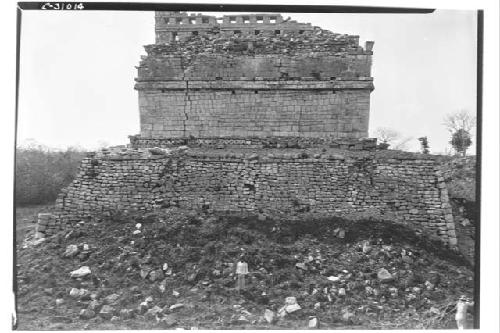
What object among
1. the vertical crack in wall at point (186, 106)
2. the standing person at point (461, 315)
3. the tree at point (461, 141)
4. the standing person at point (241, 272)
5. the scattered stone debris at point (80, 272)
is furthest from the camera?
the vertical crack in wall at point (186, 106)

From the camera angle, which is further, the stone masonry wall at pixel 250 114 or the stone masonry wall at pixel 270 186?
the stone masonry wall at pixel 250 114

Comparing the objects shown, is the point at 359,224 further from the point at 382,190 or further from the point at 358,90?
the point at 358,90

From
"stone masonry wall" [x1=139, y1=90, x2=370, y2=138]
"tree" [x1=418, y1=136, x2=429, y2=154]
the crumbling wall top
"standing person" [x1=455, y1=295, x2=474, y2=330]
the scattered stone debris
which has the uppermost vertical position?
the crumbling wall top

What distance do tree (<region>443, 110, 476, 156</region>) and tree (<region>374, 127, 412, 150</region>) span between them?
0.76 m

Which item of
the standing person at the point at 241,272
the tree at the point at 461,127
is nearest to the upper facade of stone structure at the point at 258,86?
the tree at the point at 461,127

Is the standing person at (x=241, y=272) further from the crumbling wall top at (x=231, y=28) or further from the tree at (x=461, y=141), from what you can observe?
the crumbling wall top at (x=231, y=28)

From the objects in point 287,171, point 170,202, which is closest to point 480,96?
point 287,171

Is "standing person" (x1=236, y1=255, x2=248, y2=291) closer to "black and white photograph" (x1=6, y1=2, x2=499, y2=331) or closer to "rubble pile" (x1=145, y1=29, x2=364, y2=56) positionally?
"black and white photograph" (x1=6, y1=2, x2=499, y2=331)

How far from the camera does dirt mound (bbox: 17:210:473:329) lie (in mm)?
6273

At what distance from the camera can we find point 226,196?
299 inches

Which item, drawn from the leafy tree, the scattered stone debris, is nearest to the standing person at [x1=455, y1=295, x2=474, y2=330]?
the scattered stone debris

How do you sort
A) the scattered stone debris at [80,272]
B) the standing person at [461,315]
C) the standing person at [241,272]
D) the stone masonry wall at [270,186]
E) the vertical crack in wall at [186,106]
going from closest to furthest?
the standing person at [461,315] → the standing person at [241,272] → the scattered stone debris at [80,272] → the stone masonry wall at [270,186] → the vertical crack in wall at [186,106]

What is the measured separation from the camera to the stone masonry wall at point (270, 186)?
296 inches

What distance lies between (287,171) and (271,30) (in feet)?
9.95
